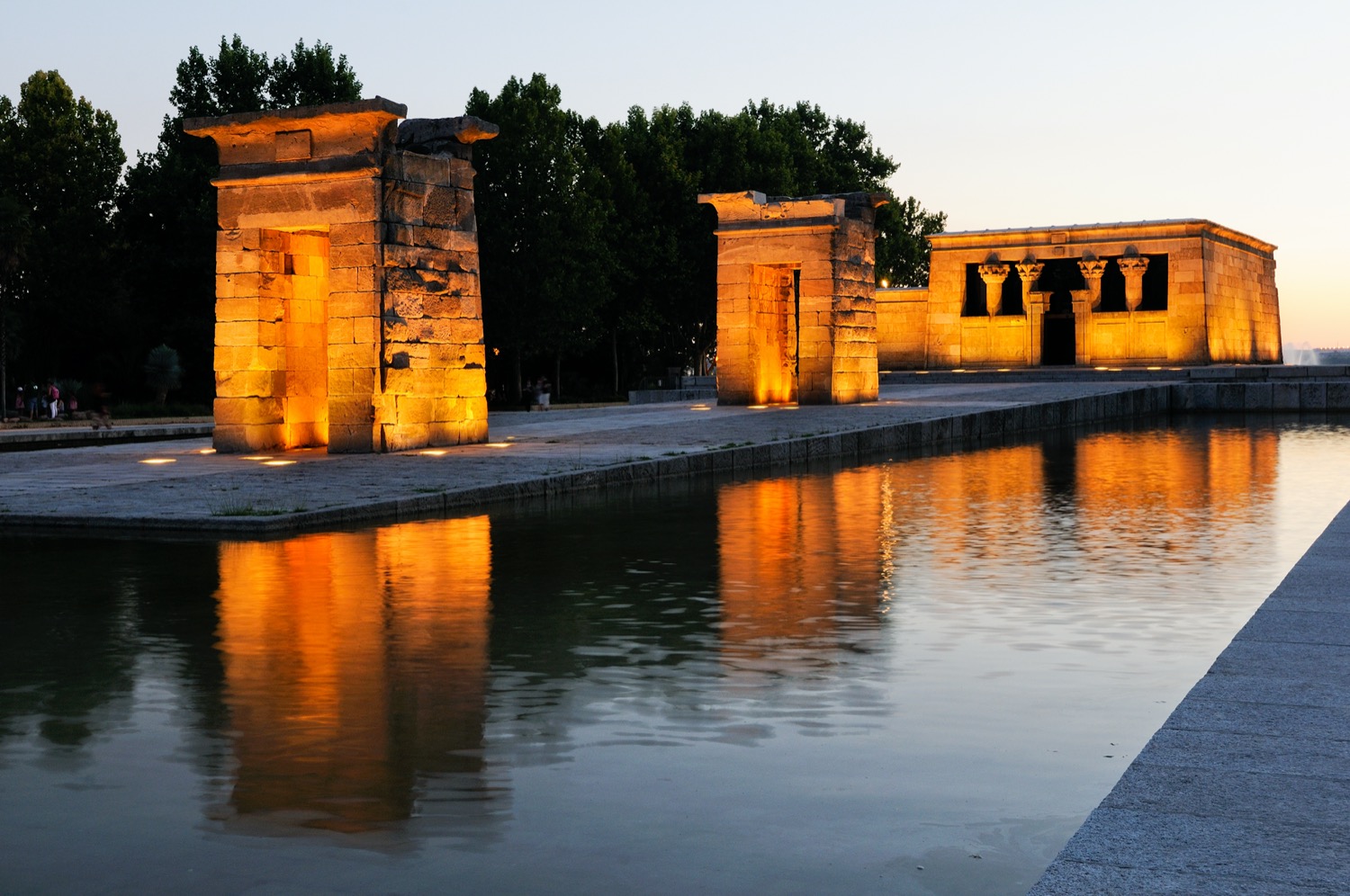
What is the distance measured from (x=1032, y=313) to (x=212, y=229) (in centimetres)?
2554

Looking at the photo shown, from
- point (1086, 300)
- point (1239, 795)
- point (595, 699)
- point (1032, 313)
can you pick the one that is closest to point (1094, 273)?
point (1086, 300)

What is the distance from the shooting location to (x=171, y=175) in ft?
161

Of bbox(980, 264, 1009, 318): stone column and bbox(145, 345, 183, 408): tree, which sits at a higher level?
bbox(980, 264, 1009, 318): stone column

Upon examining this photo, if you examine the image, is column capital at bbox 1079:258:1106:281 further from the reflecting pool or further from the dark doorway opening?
the reflecting pool

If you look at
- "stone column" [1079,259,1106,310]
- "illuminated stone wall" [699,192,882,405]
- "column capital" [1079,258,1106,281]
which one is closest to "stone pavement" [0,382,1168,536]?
"illuminated stone wall" [699,192,882,405]

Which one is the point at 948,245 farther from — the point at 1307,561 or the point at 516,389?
the point at 1307,561

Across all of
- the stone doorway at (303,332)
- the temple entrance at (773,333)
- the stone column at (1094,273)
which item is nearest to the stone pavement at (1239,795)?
the stone doorway at (303,332)

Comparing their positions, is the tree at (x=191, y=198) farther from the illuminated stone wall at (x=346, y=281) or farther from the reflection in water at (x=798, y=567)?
the reflection in water at (x=798, y=567)

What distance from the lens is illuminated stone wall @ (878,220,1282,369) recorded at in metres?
47.8

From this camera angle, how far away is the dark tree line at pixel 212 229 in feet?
164

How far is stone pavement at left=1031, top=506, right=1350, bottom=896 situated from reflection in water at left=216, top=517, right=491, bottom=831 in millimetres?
2099

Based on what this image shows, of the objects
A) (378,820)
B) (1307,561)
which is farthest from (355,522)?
(378,820)

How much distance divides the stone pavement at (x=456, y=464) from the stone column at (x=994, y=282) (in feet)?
62.7

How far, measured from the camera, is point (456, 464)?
59.0 ft
